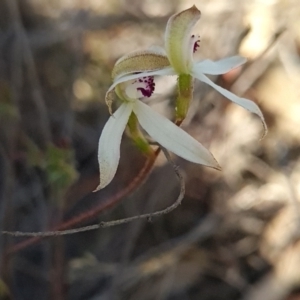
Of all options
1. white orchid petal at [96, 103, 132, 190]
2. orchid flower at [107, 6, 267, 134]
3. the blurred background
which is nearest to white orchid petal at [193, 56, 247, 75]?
orchid flower at [107, 6, 267, 134]

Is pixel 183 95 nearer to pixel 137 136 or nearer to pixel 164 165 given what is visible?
pixel 137 136

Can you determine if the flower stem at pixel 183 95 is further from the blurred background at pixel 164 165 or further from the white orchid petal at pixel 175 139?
the blurred background at pixel 164 165

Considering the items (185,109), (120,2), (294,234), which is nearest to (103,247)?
(294,234)

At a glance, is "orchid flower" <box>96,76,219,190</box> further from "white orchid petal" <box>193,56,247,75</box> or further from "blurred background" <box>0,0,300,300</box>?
"blurred background" <box>0,0,300,300</box>

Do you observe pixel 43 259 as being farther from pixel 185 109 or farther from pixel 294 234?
pixel 185 109

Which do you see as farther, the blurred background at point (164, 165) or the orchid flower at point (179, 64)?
the blurred background at point (164, 165)

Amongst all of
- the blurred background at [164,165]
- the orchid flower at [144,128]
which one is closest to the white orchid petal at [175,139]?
the orchid flower at [144,128]
